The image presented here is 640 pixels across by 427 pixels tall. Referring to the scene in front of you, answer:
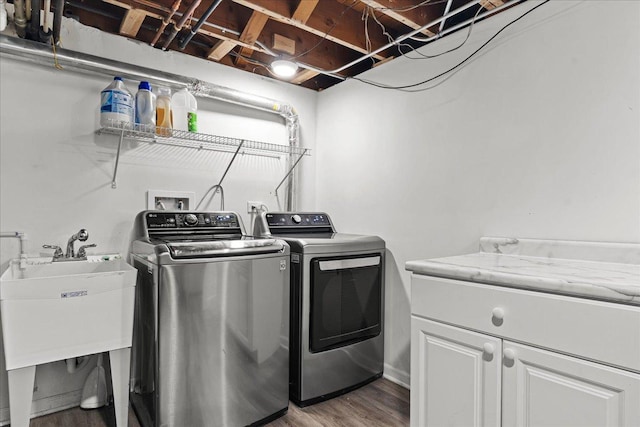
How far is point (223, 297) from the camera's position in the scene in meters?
1.74

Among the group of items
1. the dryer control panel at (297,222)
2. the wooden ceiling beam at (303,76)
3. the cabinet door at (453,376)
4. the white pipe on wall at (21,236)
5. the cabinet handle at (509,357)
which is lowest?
the cabinet door at (453,376)

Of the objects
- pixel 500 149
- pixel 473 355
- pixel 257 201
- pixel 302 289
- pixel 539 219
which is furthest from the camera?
pixel 257 201

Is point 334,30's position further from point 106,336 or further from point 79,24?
point 106,336

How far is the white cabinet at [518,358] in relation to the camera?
3.36 ft

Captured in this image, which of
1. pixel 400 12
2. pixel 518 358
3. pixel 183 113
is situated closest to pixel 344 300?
pixel 518 358

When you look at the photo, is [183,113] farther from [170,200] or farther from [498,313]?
[498,313]

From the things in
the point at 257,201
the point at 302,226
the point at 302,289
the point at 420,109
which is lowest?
the point at 302,289

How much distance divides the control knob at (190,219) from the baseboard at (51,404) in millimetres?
1128

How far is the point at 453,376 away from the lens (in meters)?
1.37

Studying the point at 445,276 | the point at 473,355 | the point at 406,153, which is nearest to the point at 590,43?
the point at 406,153

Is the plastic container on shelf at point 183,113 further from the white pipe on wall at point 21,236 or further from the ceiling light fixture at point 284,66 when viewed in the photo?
the white pipe on wall at point 21,236

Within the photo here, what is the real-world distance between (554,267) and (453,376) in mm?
579

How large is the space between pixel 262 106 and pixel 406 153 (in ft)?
3.65

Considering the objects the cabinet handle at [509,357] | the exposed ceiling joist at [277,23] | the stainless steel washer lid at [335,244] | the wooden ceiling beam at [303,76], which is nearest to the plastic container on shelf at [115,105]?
the exposed ceiling joist at [277,23]
